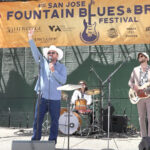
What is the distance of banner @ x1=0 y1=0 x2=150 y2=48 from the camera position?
975cm

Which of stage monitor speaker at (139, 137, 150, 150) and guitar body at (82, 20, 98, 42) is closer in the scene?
stage monitor speaker at (139, 137, 150, 150)

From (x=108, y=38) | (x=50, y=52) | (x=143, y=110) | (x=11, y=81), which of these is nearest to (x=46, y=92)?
(x=50, y=52)

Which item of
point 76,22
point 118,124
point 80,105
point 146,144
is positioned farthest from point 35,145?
point 76,22

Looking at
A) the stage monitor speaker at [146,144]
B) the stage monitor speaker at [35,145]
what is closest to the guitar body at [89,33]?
the stage monitor speaker at [35,145]

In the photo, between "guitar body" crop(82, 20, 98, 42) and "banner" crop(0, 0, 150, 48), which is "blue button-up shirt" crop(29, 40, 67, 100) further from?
"guitar body" crop(82, 20, 98, 42)

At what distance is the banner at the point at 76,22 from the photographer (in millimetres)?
9750

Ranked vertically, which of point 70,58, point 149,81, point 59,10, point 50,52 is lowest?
point 149,81

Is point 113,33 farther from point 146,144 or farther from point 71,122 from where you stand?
point 146,144

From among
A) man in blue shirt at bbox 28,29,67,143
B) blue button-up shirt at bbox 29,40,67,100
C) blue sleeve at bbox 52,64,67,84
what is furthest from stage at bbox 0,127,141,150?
blue sleeve at bbox 52,64,67,84

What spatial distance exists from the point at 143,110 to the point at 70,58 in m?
5.86

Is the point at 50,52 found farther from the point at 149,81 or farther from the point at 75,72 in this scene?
→ the point at 75,72

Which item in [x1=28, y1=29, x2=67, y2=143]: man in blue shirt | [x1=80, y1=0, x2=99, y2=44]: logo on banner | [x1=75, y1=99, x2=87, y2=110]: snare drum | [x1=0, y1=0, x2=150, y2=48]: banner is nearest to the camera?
[x1=28, y1=29, x2=67, y2=143]: man in blue shirt

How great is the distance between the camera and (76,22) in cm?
1012

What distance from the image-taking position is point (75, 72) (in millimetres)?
11039
